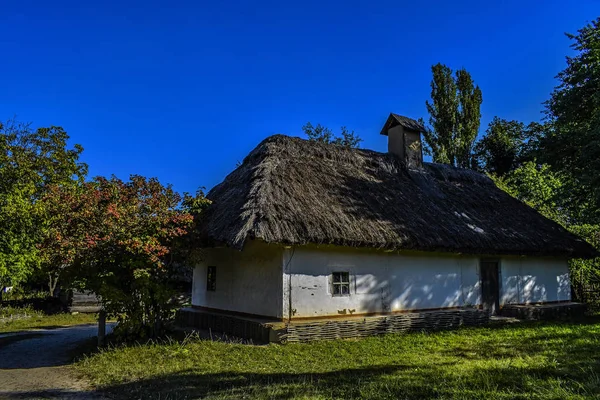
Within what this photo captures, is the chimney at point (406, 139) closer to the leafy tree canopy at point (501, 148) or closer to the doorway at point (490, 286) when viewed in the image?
the doorway at point (490, 286)

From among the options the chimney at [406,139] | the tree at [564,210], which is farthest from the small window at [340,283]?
the tree at [564,210]

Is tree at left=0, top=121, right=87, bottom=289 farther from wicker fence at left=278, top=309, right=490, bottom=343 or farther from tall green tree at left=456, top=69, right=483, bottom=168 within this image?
tall green tree at left=456, top=69, right=483, bottom=168

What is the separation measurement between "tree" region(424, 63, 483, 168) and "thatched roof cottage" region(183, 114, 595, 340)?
1244cm

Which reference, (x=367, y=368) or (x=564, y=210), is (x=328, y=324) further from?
(x=564, y=210)

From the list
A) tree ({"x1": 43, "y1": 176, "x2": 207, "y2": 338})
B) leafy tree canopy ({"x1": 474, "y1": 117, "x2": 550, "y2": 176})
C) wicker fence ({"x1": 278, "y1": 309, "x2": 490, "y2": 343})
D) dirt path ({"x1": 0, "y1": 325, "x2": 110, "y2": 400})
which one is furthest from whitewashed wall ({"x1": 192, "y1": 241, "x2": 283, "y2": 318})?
leafy tree canopy ({"x1": 474, "y1": 117, "x2": 550, "y2": 176})

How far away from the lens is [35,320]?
59.0 ft

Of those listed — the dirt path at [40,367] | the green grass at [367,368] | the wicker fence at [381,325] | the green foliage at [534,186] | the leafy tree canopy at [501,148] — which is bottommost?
the dirt path at [40,367]

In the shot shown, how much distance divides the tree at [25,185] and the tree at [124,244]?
3810 mm

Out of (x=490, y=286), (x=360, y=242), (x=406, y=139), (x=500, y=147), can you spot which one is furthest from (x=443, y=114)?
(x=360, y=242)

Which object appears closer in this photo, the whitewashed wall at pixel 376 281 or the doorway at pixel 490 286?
the whitewashed wall at pixel 376 281

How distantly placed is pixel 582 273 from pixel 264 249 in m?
15.5

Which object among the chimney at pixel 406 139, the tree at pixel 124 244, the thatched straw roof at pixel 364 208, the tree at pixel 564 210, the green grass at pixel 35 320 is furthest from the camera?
the chimney at pixel 406 139

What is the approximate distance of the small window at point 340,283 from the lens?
438 inches

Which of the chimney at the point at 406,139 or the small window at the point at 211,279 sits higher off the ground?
the chimney at the point at 406,139
